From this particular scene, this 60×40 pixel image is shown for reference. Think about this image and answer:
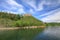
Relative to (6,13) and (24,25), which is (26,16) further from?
(24,25)

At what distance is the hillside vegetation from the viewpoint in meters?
71.0

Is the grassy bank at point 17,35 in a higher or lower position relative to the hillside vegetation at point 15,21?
lower

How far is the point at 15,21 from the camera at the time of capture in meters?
81.9

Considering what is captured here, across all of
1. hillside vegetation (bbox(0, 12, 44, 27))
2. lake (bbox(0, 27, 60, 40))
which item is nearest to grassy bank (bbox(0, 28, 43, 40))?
lake (bbox(0, 27, 60, 40))

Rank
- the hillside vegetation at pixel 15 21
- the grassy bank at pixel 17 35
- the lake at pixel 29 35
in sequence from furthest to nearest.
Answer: the hillside vegetation at pixel 15 21, the lake at pixel 29 35, the grassy bank at pixel 17 35

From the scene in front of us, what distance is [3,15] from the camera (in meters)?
96.6

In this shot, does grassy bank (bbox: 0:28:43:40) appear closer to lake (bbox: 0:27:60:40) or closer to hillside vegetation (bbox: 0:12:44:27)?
lake (bbox: 0:27:60:40)

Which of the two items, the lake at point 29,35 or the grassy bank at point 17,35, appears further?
the lake at point 29,35

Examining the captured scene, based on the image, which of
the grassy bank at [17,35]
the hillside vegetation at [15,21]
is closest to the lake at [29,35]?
the grassy bank at [17,35]

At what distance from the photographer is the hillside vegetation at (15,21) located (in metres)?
71.0

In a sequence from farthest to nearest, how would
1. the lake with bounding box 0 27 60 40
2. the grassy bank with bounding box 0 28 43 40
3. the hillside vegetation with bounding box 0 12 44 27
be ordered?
1. the hillside vegetation with bounding box 0 12 44 27
2. the lake with bounding box 0 27 60 40
3. the grassy bank with bounding box 0 28 43 40

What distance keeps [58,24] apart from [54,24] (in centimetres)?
300

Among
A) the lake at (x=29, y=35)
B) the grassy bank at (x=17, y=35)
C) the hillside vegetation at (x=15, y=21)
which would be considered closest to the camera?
the grassy bank at (x=17, y=35)

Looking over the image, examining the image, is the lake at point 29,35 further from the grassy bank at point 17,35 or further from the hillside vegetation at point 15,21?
the hillside vegetation at point 15,21
